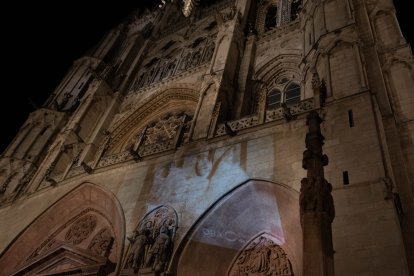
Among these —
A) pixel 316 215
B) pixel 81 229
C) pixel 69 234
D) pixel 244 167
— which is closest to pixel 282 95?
pixel 244 167

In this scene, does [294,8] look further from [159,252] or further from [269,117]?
[159,252]

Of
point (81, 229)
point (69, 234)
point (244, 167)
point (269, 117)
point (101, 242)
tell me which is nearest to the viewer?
point (244, 167)

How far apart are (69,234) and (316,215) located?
29.2ft

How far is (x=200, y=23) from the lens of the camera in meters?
19.0

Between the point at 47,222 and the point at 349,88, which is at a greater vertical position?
the point at 349,88

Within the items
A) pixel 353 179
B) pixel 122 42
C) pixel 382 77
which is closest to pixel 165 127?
pixel 382 77

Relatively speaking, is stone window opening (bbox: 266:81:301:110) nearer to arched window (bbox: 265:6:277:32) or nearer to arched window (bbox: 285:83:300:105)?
arched window (bbox: 285:83:300:105)

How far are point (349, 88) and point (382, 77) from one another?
68.3 inches

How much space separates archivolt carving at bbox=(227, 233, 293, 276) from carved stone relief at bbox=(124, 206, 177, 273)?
4.71 feet

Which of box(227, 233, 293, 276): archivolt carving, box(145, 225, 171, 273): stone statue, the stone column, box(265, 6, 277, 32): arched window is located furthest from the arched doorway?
box(265, 6, 277, 32): arched window

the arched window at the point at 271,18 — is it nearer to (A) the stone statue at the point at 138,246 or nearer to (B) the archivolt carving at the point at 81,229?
(B) the archivolt carving at the point at 81,229

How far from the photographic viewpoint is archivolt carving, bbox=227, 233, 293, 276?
729cm

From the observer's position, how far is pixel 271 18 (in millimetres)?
17000

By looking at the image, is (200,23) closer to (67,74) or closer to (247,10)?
(247,10)
